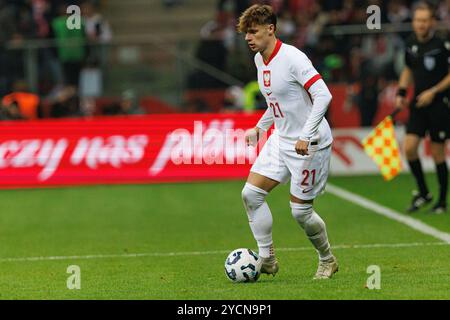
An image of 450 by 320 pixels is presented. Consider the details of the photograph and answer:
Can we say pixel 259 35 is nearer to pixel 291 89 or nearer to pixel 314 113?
pixel 291 89

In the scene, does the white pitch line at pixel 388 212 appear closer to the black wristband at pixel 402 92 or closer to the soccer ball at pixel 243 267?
the black wristband at pixel 402 92

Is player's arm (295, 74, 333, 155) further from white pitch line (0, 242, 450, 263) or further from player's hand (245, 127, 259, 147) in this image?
white pitch line (0, 242, 450, 263)

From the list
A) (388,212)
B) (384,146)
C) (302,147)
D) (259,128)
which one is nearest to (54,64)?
(384,146)

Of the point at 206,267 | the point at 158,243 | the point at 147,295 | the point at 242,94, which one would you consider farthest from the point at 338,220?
the point at 242,94

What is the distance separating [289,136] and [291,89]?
0.39m

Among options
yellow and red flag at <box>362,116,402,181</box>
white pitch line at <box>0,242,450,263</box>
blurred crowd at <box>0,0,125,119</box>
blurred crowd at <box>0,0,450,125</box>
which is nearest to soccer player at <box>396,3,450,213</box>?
yellow and red flag at <box>362,116,402,181</box>

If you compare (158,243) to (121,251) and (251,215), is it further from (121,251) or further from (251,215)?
(251,215)

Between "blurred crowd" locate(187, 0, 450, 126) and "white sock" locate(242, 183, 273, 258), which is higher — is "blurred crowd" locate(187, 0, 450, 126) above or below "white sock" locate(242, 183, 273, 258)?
below

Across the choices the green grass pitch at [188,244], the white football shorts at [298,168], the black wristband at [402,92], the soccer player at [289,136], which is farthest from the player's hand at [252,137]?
the black wristband at [402,92]

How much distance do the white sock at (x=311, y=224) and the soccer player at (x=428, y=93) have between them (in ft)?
16.3

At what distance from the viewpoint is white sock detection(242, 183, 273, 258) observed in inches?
360

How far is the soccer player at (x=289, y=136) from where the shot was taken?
8742 millimetres

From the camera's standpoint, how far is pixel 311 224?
9.08 meters

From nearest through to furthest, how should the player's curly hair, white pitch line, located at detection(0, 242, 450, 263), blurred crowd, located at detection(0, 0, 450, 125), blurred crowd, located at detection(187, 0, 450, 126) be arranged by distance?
the player's curly hair
white pitch line, located at detection(0, 242, 450, 263)
blurred crowd, located at detection(0, 0, 450, 125)
blurred crowd, located at detection(187, 0, 450, 126)
